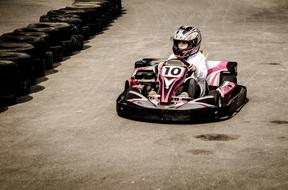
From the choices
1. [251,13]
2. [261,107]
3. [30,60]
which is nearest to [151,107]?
[261,107]

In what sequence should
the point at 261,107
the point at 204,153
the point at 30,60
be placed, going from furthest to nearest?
the point at 30,60
the point at 261,107
the point at 204,153

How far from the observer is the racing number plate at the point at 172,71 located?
837 centimetres

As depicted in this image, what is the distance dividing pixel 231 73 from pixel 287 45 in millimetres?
5807

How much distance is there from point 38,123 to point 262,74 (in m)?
4.86

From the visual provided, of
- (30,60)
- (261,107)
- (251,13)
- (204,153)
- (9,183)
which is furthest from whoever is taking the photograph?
(251,13)

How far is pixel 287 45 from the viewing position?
1475 centimetres

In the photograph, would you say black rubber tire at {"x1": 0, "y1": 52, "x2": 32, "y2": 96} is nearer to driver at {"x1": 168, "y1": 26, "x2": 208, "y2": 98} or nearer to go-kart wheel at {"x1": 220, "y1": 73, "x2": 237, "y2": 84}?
driver at {"x1": 168, "y1": 26, "x2": 208, "y2": 98}

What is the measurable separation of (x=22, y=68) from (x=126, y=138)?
10.6 feet

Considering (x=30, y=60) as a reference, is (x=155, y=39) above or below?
below

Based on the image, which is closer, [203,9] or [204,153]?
[204,153]

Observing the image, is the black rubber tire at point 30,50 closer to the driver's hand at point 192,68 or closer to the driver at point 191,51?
the driver at point 191,51

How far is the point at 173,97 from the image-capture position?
8.23m

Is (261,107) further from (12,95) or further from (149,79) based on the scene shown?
(12,95)

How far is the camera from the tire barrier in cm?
936
